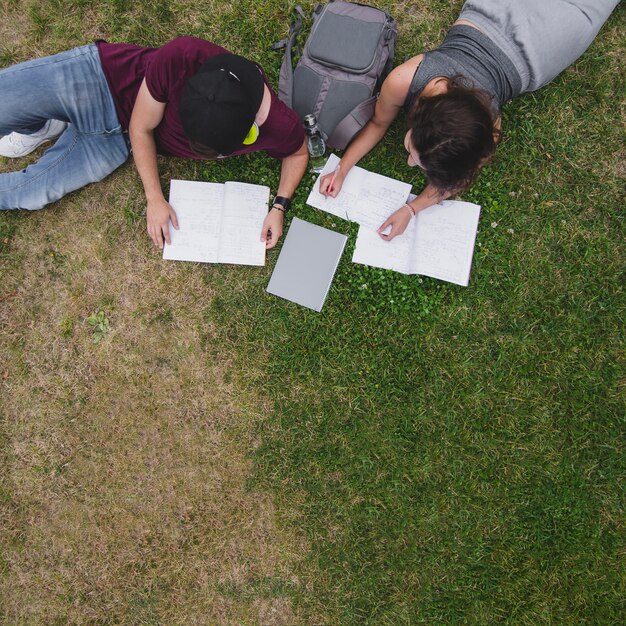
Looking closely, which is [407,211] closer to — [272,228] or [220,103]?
[272,228]

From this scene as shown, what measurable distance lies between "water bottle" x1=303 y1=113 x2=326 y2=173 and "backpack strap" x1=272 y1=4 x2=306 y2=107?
9.5 inches

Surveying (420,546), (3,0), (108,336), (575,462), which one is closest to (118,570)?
(108,336)

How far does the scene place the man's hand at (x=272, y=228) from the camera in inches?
137

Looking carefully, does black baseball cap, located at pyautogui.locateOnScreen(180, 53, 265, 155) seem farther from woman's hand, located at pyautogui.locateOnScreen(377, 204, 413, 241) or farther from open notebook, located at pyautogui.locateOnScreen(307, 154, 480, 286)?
woman's hand, located at pyautogui.locateOnScreen(377, 204, 413, 241)

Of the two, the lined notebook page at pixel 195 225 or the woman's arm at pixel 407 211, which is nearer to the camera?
the woman's arm at pixel 407 211

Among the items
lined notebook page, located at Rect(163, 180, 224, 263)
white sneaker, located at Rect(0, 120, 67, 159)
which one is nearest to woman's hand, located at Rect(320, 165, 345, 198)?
lined notebook page, located at Rect(163, 180, 224, 263)

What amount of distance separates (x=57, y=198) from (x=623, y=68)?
4.33 meters

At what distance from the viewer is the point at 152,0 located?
12.0 ft

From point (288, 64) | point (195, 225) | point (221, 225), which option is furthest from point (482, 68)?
point (195, 225)

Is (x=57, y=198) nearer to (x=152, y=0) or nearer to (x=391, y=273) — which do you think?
(x=152, y=0)

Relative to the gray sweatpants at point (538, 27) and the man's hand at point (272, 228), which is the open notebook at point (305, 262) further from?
the gray sweatpants at point (538, 27)

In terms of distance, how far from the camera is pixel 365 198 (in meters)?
3.55

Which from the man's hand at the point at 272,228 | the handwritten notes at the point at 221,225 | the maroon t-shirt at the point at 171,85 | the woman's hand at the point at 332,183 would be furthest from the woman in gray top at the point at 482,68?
the handwritten notes at the point at 221,225

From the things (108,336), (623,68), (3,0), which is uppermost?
(623,68)
